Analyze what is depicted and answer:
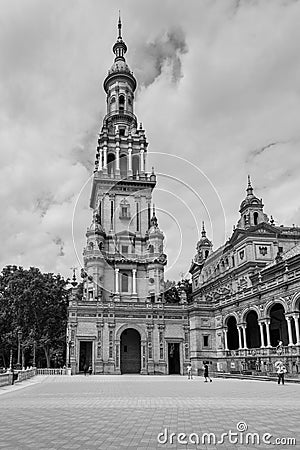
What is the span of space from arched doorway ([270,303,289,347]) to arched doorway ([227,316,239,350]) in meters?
5.92

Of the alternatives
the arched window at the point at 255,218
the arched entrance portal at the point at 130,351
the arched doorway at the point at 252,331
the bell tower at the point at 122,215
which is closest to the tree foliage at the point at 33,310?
the bell tower at the point at 122,215

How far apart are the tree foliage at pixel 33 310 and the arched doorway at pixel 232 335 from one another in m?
25.5

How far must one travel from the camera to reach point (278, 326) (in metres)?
48.3

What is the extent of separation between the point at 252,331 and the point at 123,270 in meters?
25.7

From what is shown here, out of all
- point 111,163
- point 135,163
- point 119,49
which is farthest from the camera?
point 119,49

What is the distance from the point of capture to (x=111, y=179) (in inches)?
3022

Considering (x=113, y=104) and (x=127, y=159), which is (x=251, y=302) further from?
(x=113, y=104)

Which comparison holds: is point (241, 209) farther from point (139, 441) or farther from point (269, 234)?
point (139, 441)

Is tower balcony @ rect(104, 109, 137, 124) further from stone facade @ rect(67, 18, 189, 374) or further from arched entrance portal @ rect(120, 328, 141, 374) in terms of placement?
arched entrance portal @ rect(120, 328, 141, 374)

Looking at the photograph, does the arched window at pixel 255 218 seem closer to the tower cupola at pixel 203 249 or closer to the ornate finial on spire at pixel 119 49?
the tower cupola at pixel 203 249

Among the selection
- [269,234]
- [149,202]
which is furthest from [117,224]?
[269,234]

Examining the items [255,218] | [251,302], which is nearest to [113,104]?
[255,218]

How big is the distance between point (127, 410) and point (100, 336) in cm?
3929

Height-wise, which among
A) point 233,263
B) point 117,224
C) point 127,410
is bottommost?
point 127,410
